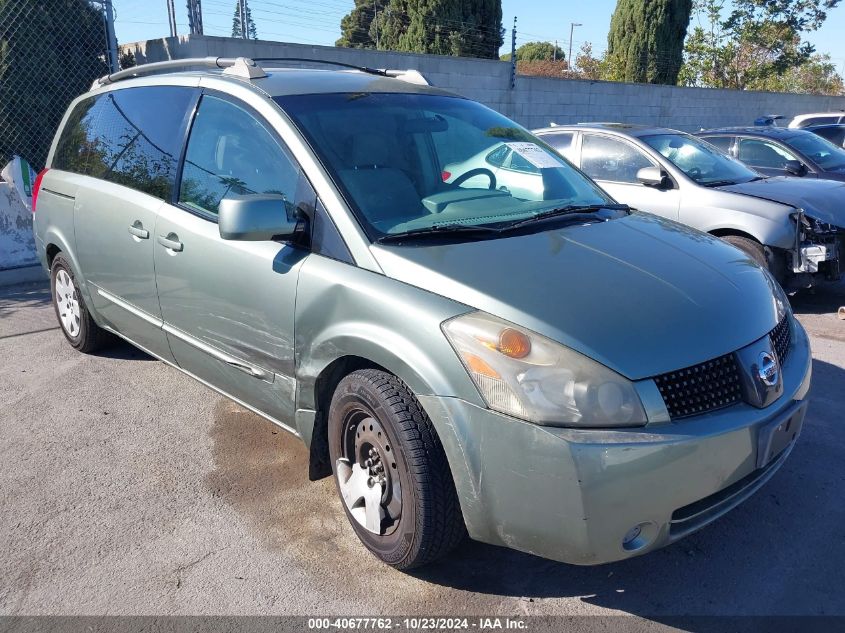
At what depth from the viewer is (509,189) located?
3479mm

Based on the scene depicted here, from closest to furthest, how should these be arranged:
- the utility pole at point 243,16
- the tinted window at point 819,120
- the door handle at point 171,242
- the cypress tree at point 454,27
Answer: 1. the door handle at point 171,242
2. the utility pole at point 243,16
3. the tinted window at point 819,120
4. the cypress tree at point 454,27

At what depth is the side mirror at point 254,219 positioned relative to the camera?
2.87 meters

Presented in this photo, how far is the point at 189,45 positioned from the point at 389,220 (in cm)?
760

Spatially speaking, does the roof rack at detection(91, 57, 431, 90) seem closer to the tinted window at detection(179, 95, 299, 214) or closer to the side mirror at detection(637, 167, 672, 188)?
the tinted window at detection(179, 95, 299, 214)

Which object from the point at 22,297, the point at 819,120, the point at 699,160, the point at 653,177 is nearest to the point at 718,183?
the point at 699,160

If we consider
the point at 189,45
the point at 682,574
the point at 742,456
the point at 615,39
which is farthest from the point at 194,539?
the point at 615,39

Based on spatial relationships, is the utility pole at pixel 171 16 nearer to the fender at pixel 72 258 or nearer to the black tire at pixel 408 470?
the fender at pixel 72 258

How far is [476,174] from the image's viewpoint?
353 centimetres

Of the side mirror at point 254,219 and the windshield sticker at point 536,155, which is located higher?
the windshield sticker at point 536,155

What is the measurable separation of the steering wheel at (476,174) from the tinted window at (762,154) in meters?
6.77

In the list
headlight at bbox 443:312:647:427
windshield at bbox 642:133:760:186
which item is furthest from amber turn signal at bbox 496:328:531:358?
windshield at bbox 642:133:760:186

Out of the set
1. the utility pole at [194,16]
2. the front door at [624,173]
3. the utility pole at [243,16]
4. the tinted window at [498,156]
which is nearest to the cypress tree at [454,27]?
the utility pole at [243,16]

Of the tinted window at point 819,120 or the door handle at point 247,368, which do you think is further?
the tinted window at point 819,120

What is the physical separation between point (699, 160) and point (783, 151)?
2.64m
